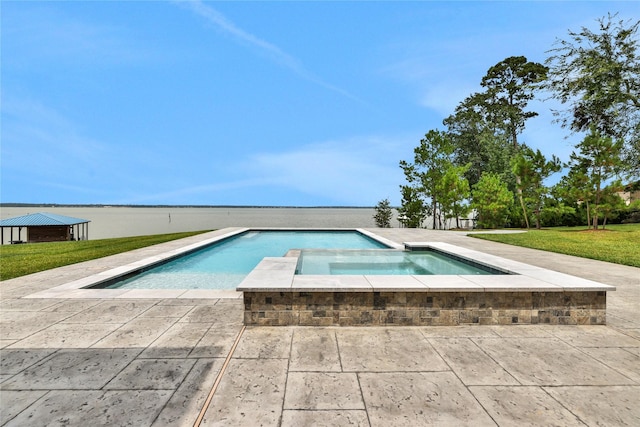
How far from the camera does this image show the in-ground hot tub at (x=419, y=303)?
395 cm

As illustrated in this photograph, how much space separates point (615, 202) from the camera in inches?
655

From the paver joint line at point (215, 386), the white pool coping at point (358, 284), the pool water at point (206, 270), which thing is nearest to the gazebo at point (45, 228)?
the pool water at point (206, 270)

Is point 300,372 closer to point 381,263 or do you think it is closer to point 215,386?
point 215,386

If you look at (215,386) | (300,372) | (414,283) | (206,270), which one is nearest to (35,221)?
(206,270)

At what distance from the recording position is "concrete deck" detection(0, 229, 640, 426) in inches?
88.1

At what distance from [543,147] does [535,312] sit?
902 inches

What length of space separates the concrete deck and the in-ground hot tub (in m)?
0.17

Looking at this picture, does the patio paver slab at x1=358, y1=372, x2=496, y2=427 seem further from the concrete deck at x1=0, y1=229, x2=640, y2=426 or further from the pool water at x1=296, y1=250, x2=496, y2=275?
the pool water at x1=296, y1=250, x2=496, y2=275

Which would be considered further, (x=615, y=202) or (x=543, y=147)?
(x=543, y=147)

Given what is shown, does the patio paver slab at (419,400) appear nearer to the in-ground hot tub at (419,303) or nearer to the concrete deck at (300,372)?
the concrete deck at (300,372)

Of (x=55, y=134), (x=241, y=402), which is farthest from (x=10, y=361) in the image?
(x=55, y=134)

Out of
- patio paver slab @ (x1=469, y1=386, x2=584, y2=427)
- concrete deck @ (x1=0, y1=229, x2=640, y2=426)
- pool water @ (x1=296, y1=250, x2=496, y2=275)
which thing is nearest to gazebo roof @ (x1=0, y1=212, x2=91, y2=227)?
pool water @ (x1=296, y1=250, x2=496, y2=275)

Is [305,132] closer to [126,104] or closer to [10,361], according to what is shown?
[126,104]

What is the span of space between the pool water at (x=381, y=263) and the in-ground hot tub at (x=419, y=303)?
1870 mm
